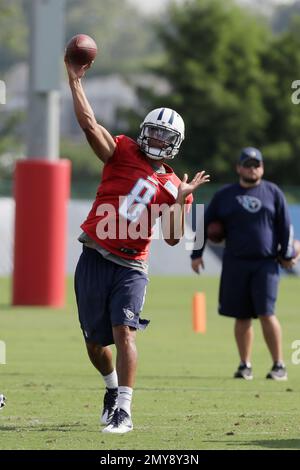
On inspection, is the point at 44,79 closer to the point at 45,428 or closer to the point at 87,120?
the point at 87,120

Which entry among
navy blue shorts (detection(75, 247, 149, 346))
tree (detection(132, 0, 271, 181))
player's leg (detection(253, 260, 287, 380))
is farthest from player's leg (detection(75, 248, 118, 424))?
tree (detection(132, 0, 271, 181))

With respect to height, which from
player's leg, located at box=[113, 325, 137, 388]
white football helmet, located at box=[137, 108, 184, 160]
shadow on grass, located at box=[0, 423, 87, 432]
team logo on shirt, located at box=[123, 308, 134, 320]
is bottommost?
shadow on grass, located at box=[0, 423, 87, 432]

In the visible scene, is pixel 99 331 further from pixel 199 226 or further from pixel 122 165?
pixel 199 226

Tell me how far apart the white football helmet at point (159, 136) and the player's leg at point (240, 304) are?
3.48 meters

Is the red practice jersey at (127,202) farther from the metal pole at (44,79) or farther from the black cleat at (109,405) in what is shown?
the metal pole at (44,79)

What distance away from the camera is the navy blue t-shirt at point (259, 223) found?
11836mm

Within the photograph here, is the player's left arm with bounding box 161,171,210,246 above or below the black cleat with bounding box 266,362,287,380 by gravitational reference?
above

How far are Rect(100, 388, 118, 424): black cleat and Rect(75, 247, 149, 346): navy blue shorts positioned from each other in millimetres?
430

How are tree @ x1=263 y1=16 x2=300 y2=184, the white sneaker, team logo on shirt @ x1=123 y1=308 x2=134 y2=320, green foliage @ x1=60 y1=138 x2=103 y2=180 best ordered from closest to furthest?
the white sneaker
team logo on shirt @ x1=123 y1=308 x2=134 y2=320
tree @ x1=263 y1=16 x2=300 y2=184
green foliage @ x1=60 y1=138 x2=103 y2=180

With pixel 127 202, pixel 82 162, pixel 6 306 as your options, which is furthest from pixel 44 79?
pixel 82 162

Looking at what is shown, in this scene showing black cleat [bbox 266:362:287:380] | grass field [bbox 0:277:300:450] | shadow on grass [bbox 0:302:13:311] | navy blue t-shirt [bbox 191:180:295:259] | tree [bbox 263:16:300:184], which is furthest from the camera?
tree [bbox 263:16:300:184]

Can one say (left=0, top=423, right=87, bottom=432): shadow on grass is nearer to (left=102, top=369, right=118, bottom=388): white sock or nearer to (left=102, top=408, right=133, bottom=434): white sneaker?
(left=102, top=408, right=133, bottom=434): white sneaker

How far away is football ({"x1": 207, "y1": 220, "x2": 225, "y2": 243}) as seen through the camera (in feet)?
39.6

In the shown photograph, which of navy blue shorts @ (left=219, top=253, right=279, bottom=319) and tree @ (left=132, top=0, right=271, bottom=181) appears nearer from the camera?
navy blue shorts @ (left=219, top=253, right=279, bottom=319)
